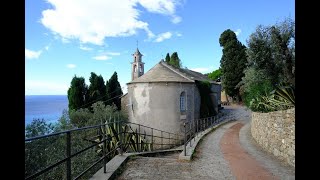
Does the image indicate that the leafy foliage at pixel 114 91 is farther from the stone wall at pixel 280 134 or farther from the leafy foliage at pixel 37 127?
the stone wall at pixel 280 134

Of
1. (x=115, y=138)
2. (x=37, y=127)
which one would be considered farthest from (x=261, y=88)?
(x=37, y=127)

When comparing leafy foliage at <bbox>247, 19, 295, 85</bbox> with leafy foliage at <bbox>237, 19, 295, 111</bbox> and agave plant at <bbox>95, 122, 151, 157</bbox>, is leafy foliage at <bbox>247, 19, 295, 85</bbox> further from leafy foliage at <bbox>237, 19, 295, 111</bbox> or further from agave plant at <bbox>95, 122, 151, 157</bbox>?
agave plant at <bbox>95, 122, 151, 157</bbox>

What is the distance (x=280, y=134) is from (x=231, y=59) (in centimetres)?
3650

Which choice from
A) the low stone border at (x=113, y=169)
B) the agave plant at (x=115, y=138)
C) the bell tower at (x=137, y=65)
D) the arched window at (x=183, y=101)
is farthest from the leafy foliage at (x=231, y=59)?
the low stone border at (x=113, y=169)

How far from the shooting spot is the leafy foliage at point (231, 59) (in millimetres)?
45188

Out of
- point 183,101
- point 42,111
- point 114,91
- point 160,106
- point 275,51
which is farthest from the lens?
point 42,111

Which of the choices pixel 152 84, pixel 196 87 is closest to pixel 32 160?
pixel 152 84

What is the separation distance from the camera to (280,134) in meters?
10.6

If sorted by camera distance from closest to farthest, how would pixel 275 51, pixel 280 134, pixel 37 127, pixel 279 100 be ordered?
pixel 280 134 < pixel 279 100 < pixel 37 127 < pixel 275 51

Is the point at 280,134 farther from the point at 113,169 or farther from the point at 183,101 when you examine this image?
the point at 183,101

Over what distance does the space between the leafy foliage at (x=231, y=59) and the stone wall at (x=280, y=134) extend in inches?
1277
